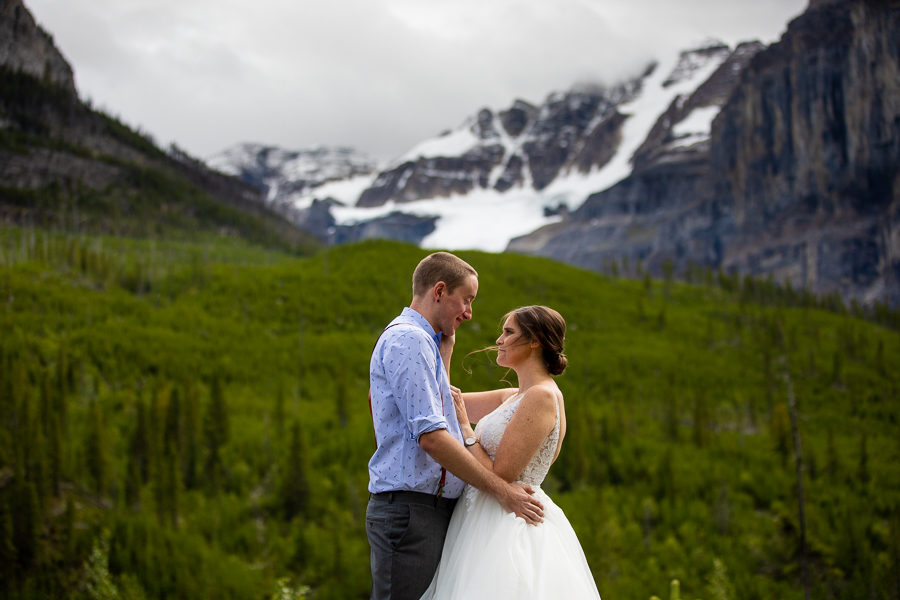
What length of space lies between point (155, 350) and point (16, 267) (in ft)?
60.3

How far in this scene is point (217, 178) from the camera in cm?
14488

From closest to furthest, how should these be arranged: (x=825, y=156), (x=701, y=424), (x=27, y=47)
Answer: (x=701, y=424) → (x=27, y=47) → (x=825, y=156)

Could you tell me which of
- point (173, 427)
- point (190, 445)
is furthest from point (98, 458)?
point (190, 445)

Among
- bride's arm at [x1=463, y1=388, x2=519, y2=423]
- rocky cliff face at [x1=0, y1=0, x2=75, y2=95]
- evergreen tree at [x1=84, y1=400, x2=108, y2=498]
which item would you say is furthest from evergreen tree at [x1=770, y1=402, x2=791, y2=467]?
rocky cliff face at [x1=0, y1=0, x2=75, y2=95]

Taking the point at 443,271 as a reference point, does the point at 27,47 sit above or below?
above

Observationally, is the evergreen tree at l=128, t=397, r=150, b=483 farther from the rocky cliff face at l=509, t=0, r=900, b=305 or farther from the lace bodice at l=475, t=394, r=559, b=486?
the rocky cliff face at l=509, t=0, r=900, b=305

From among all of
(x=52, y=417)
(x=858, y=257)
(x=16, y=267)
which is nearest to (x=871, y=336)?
(x=858, y=257)

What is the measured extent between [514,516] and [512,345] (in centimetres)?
94

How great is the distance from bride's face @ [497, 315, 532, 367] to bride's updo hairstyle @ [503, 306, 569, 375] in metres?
0.03

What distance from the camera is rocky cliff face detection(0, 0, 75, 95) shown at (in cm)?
12012

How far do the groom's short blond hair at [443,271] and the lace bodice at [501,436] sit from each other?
79 cm

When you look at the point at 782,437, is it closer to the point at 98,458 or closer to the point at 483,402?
the point at 98,458

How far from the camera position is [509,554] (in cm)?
359

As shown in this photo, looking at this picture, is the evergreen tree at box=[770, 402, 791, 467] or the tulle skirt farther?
the evergreen tree at box=[770, 402, 791, 467]
